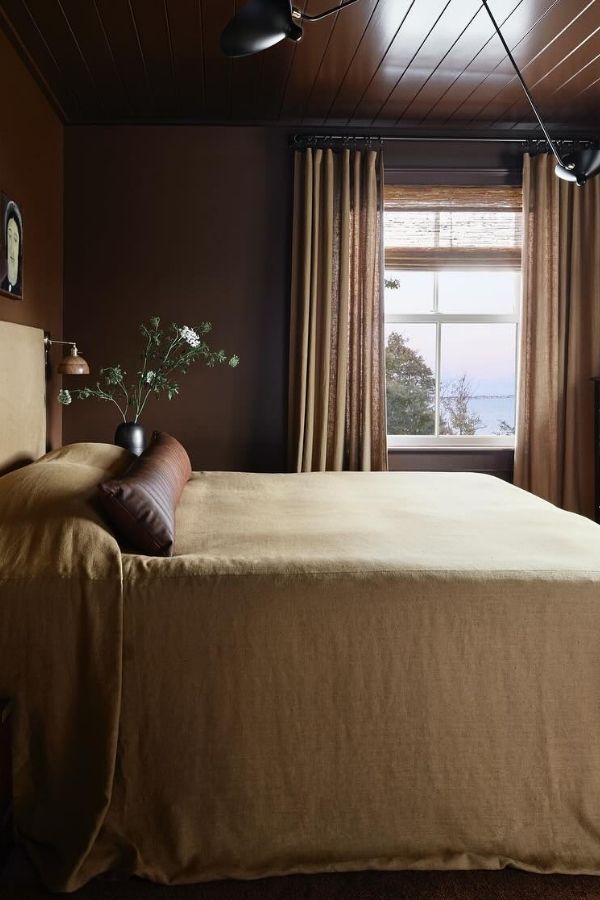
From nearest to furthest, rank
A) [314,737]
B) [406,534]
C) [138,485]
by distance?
[314,737] → [138,485] → [406,534]

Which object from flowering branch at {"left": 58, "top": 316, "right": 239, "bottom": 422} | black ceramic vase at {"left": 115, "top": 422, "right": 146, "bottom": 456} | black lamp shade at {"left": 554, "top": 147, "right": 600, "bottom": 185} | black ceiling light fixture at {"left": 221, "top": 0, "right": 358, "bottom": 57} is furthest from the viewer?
flowering branch at {"left": 58, "top": 316, "right": 239, "bottom": 422}

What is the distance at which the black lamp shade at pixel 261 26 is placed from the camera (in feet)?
6.09

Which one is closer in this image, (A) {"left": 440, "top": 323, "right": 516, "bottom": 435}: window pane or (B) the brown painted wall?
(B) the brown painted wall

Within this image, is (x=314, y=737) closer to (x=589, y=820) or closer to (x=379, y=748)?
(x=379, y=748)

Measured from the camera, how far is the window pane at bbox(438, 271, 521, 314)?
4840 millimetres

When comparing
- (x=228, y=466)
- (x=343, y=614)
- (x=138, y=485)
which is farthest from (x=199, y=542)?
(x=228, y=466)

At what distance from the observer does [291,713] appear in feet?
Result: 5.93

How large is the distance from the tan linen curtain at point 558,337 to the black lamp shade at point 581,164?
1.82 metres

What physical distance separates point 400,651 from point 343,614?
16cm

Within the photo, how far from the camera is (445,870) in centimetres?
183

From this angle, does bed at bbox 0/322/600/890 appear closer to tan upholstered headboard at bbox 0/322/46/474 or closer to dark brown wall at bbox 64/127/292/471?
tan upholstered headboard at bbox 0/322/46/474

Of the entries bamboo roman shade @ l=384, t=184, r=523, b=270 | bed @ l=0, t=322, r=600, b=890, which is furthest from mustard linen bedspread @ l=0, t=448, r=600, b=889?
bamboo roman shade @ l=384, t=184, r=523, b=270

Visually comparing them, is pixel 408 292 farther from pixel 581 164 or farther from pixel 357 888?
pixel 357 888

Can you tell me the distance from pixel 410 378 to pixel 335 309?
0.69 m
